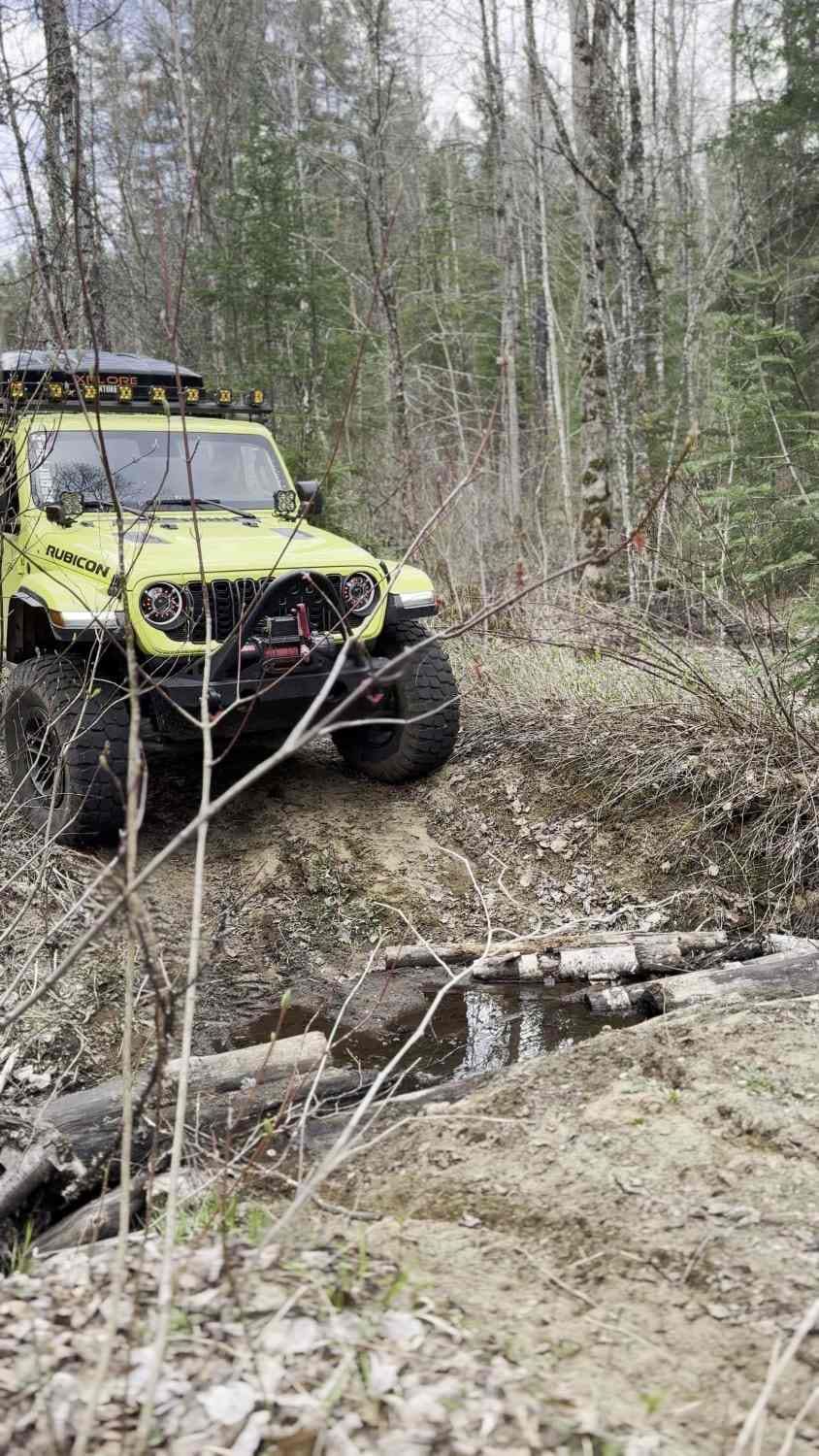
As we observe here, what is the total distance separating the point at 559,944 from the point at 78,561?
2.93 metres

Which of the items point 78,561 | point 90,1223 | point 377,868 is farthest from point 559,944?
point 78,561

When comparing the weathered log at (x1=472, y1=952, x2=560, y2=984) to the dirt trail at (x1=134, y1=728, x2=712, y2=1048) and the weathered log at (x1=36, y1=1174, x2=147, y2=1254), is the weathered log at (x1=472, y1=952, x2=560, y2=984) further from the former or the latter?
the weathered log at (x1=36, y1=1174, x2=147, y2=1254)

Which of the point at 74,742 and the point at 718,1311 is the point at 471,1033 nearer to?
the point at 74,742

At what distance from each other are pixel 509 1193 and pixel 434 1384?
81 centimetres

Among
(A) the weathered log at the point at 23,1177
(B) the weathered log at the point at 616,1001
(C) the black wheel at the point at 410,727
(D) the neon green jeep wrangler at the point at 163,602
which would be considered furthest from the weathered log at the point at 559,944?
(A) the weathered log at the point at 23,1177

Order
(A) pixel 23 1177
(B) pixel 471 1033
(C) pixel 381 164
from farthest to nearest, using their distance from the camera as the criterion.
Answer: (C) pixel 381 164 < (B) pixel 471 1033 < (A) pixel 23 1177

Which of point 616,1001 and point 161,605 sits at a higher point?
point 161,605

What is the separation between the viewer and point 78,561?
514 cm

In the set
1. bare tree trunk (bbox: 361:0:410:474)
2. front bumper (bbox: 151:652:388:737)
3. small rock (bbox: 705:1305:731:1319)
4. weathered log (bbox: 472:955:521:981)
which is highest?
bare tree trunk (bbox: 361:0:410:474)

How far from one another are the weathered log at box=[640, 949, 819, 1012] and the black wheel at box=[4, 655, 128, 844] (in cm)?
256

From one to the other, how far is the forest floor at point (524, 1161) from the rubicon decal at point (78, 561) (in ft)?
4.44

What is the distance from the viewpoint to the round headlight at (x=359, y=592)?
211 inches

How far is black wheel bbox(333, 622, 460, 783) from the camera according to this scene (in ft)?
18.9

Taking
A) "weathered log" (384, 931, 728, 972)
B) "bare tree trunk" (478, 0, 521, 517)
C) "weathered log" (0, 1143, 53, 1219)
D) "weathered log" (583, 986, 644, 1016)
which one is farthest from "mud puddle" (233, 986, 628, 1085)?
"bare tree trunk" (478, 0, 521, 517)
